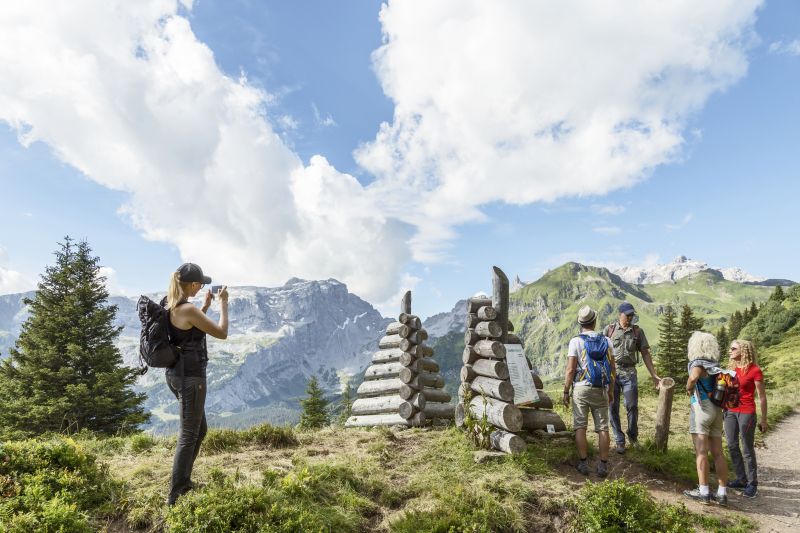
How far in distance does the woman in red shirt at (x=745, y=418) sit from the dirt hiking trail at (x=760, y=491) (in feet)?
1.25

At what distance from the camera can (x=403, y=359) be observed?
42.1 feet

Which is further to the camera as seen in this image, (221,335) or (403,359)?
(403,359)

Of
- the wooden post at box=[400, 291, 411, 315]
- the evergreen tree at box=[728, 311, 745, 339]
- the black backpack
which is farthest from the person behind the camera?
the evergreen tree at box=[728, 311, 745, 339]

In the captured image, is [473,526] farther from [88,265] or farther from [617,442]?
[88,265]

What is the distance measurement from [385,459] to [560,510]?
353cm

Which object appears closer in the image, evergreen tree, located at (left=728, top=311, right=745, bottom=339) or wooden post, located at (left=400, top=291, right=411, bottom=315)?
wooden post, located at (left=400, top=291, right=411, bottom=315)

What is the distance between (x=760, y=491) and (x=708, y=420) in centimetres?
254

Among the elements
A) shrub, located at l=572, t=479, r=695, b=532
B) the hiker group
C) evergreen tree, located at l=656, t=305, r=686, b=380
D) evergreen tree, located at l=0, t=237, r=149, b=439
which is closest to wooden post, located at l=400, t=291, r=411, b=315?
the hiker group

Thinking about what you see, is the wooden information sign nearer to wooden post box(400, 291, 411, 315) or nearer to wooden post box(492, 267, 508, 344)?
wooden post box(492, 267, 508, 344)

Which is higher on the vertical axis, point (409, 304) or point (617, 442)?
point (409, 304)

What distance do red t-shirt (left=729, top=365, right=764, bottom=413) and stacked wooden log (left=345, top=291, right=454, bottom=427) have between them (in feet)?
24.0

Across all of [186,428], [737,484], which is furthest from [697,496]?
[186,428]

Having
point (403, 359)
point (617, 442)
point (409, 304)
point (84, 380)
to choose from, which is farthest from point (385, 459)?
point (84, 380)

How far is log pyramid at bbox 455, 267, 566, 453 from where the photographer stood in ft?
29.2
